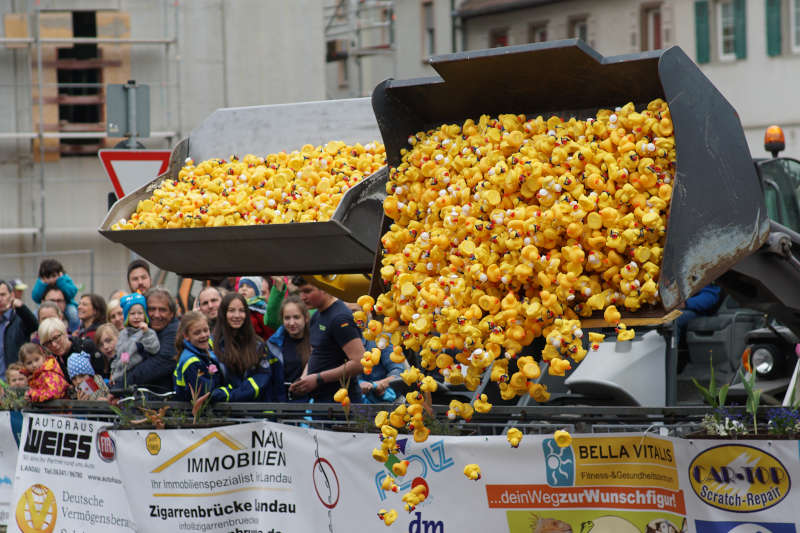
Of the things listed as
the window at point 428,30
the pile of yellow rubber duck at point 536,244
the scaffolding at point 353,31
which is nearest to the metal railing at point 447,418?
the pile of yellow rubber duck at point 536,244

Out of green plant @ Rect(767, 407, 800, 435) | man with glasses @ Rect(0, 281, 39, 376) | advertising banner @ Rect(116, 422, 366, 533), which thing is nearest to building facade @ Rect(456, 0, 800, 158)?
man with glasses @ Rect(0, 281, 39, 376)

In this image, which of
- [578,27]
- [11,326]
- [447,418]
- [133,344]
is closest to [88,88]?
[11,326]

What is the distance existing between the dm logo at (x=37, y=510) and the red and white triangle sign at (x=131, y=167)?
2.48 meters

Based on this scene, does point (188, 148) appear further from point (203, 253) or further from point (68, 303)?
point (68, 303)

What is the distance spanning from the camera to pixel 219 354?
8.58 metres

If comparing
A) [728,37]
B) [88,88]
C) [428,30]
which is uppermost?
[428,30]

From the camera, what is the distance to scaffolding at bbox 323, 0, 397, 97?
3381 cm

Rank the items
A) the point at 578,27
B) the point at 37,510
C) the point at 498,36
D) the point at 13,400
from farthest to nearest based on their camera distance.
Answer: the point at 498,36 < the point at 578,27 < the point at 13,400 < the point at 37,510

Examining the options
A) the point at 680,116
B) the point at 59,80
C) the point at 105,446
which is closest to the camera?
the point at 680,116

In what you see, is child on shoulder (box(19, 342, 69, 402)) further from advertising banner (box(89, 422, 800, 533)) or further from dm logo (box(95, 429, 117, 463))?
advertising banner (box(89, 422, 800, 533))

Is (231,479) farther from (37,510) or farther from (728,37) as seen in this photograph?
(728,37)

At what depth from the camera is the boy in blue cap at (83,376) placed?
9655mm

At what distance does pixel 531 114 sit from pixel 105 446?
12.0 ft

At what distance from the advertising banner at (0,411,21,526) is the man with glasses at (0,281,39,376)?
355 cm
